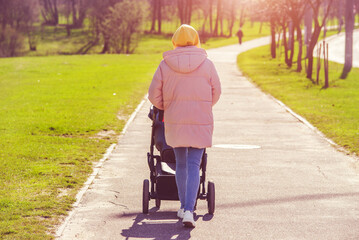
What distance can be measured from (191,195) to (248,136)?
651 centimetres

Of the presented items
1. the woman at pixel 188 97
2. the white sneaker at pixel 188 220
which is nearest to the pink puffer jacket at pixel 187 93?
the woman at pixel 188 97

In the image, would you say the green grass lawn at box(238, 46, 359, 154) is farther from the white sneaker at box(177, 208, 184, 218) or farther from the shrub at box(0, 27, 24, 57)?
the shrub at box(0, 27, 24, 57)

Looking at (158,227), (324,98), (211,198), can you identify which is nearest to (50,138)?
(211,198)

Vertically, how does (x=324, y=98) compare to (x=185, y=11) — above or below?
above

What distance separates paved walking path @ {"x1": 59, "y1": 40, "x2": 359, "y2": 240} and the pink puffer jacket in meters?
0.90

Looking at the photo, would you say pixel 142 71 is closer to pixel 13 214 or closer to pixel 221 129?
pixel 221 129

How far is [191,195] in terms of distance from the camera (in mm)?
6285

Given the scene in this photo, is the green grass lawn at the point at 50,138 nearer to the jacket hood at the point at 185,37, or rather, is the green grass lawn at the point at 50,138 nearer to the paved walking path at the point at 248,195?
the paved walking path at the point at 248,195

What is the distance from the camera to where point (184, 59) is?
6168 mm

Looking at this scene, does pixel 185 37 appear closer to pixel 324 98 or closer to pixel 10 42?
pixel 324 98

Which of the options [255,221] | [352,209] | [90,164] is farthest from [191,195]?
[90,164]

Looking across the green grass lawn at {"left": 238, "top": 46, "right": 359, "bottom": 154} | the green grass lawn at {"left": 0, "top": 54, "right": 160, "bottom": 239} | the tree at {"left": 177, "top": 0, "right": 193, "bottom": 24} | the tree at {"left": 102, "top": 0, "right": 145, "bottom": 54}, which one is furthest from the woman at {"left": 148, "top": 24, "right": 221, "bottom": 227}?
the tree at {"left": 177, "top": 0, "right": 193, "bottom": 24}

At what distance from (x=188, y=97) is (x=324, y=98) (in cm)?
1488

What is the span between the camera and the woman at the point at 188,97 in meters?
6.17
